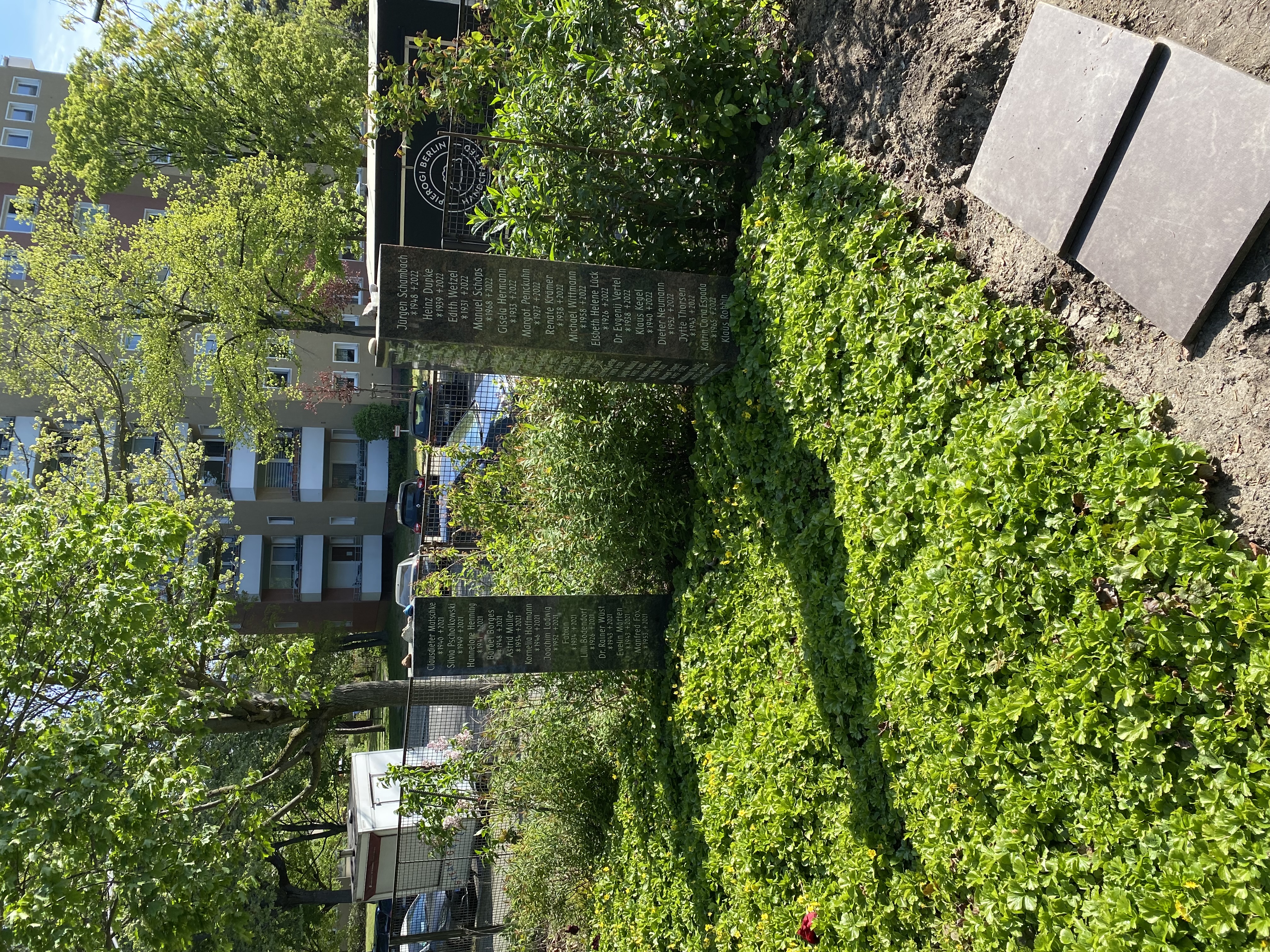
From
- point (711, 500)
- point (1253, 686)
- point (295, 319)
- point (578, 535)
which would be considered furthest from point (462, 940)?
point (1253, 686)

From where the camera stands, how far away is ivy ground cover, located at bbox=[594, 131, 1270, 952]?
267 cm

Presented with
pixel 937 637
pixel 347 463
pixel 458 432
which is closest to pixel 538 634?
pixel 937 637

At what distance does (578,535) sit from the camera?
748 cm

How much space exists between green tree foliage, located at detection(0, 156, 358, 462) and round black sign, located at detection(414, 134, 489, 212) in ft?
11.4

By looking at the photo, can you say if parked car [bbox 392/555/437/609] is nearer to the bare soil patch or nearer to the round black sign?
the round black sign

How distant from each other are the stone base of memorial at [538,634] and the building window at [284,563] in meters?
19.6

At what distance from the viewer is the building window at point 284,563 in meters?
24.1

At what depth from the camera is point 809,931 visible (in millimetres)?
4570

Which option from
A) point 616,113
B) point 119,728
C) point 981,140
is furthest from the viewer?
point 616,113

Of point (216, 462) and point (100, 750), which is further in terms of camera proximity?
point (216, 462)

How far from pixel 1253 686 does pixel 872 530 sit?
1.95 meters

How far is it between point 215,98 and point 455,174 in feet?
35.1

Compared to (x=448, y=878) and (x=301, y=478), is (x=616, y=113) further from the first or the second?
(x=301, y=478)

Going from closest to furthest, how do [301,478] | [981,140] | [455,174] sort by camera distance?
[981,140] → [455,174] → [301,478]
